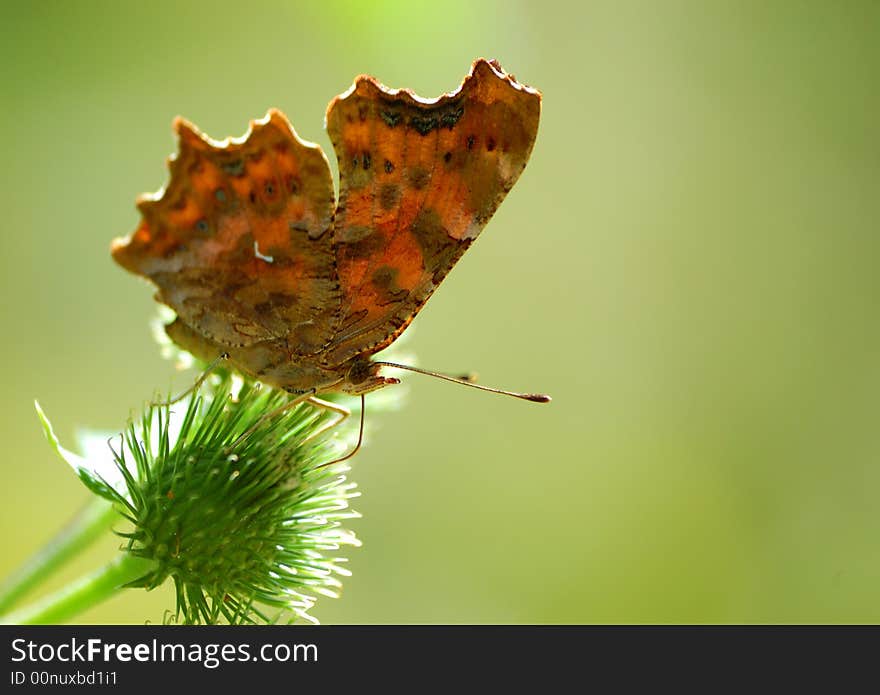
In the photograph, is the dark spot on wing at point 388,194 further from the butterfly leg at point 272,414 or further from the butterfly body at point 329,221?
the butterfly leg at point 272,414

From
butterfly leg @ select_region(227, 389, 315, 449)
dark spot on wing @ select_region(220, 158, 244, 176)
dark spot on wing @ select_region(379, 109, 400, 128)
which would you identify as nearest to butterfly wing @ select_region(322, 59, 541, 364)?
dark spot on wing @ select_region(379, 109, 400, 128)

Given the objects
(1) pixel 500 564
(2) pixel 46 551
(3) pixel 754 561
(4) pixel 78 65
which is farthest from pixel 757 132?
(2) pixel 46 551

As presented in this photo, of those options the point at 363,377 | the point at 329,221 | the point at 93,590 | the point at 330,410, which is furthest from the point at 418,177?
the point at 93,590

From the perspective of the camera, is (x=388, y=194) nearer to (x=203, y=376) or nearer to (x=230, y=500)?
(x=203, y=376)

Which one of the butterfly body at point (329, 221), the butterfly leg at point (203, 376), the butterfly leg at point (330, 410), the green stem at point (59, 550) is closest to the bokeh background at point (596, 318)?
the green stem at point (59, 550)

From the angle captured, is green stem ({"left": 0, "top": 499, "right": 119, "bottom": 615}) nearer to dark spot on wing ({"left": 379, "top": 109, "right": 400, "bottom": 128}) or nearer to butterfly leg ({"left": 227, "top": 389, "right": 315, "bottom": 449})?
butterfly leg ({"left": 227, "top": 389, "right": 315, "bottom": 449})
